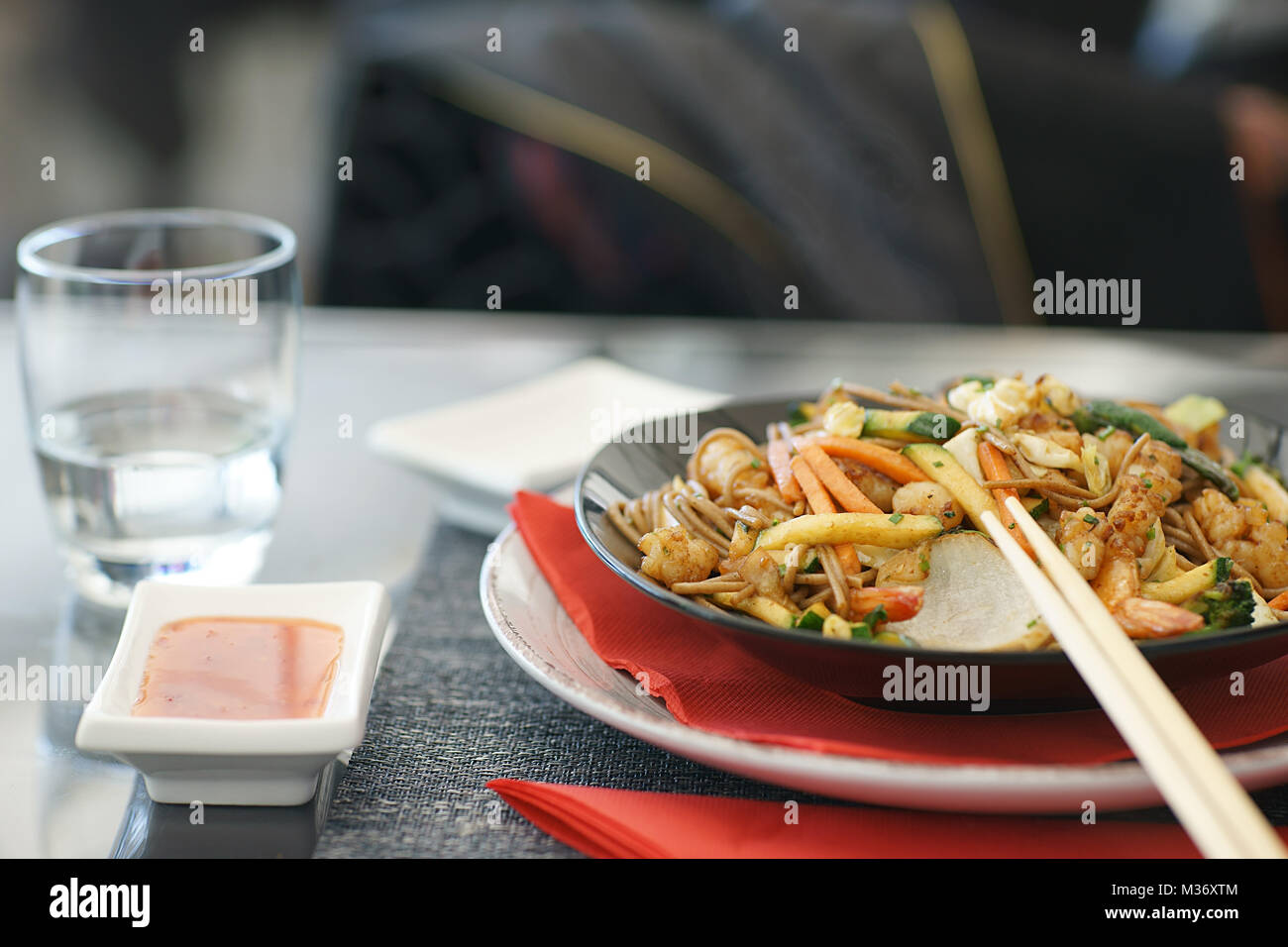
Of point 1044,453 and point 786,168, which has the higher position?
point 786,168

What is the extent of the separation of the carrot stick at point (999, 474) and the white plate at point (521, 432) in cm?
44

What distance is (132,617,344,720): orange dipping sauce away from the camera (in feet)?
3.67

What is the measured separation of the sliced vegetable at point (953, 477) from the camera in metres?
1.23

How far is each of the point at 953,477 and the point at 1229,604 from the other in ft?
0.94

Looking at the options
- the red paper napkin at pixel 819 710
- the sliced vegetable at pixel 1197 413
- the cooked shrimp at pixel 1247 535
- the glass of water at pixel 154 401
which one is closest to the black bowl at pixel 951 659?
the red paper napkin at pixel 819 710

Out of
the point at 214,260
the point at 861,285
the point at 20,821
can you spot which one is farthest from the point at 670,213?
the point at 20,821

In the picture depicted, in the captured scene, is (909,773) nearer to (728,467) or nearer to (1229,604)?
(1229,604)

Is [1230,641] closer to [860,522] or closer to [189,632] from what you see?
[860,522]

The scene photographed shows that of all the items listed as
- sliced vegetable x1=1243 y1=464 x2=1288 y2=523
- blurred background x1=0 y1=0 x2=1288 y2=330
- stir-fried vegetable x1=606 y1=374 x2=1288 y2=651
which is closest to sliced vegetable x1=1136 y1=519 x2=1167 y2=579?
stir-fried vegetable x1=606 y1=374 x2=1288 y2=651

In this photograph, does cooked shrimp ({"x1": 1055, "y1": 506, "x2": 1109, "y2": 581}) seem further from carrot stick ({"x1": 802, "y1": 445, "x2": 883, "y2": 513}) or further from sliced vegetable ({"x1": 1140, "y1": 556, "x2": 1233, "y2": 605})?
carrot stick ({"x1": 802, "y1": 445, "x2": 883, "y2": 513})

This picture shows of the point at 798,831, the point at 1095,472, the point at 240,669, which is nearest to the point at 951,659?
the point at 798,831

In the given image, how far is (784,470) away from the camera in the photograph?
52.8 inches

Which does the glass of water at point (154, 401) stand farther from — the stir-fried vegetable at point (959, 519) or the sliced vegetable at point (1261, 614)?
the sliced vegetable at point (1261, 614)

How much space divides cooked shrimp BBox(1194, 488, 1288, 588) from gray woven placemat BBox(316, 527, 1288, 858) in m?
0.23
